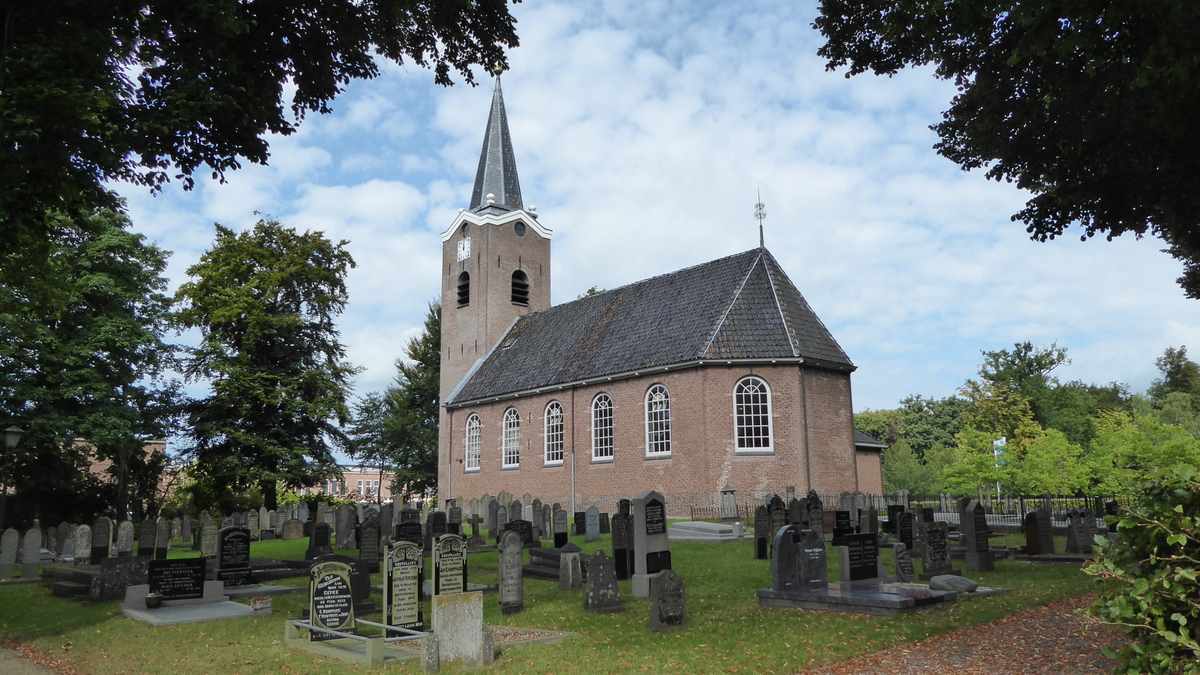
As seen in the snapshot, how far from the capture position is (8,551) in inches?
719

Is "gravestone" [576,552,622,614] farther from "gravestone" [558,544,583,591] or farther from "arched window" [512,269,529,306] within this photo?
"arched window" [512,269,529,306]

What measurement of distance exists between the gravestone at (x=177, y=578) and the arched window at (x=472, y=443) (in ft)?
79.4

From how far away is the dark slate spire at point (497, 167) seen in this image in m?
41.1

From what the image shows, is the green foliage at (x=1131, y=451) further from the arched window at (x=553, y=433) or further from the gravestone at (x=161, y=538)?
the gravestone at (x=161, y=538)

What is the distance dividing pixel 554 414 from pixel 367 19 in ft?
75.6

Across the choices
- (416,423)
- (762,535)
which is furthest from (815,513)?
(416,423)

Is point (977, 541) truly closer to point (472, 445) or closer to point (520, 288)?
point (472, 445)

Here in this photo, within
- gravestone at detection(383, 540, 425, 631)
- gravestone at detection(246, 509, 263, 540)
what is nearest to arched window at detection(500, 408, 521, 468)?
gravestone at detection(246, 509, 263, 540)

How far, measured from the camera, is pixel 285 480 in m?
31.8

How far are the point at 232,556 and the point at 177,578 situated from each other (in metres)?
1.88

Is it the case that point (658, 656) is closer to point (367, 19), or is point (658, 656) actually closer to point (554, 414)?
point (367, 19)

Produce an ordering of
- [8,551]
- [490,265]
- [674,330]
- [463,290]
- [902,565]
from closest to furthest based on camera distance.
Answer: [902,565] < [8,551] < [674,330] < [490,265] < [463,290]

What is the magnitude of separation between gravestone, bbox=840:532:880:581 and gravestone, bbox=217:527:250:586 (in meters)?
10.3

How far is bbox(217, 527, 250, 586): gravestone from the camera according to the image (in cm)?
1401
